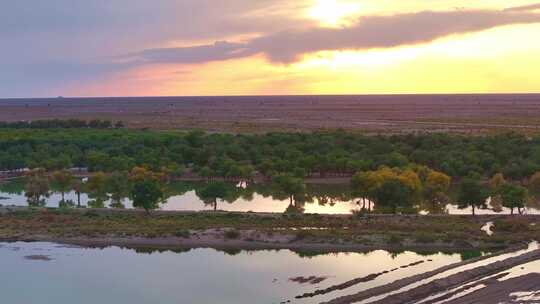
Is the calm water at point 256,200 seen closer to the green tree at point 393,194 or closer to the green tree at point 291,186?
the green tree at point 291,186

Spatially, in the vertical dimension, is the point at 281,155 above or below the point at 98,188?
above

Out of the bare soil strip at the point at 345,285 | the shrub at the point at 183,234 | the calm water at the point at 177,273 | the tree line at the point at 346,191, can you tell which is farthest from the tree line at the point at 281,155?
the bare soil strip at the point at 345,285

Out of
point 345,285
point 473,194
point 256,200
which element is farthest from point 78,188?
point 345,285

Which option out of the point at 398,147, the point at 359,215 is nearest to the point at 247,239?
the point at 359,215

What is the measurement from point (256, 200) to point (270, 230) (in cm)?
1085

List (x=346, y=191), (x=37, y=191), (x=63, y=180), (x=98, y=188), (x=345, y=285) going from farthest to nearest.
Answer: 1. (x=346, y=191)
2. (x=63, y=180)
3. (x=37, y=191)
4. (x=98, y=188)
5. (x=345, y=285)

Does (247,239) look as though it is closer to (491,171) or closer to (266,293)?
(266,293)

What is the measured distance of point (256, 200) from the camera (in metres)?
42.6

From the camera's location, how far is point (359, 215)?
1357 inches

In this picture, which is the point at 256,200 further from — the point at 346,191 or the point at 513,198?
the point at 513,198

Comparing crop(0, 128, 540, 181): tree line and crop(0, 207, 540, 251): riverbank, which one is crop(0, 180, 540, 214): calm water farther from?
crop(0, 207, 540, 251): riverbank

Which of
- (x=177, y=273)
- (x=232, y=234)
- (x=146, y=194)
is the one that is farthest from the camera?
(x=146, y=194)

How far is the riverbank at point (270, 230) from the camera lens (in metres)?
29.9

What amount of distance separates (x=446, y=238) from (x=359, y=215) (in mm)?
5630
